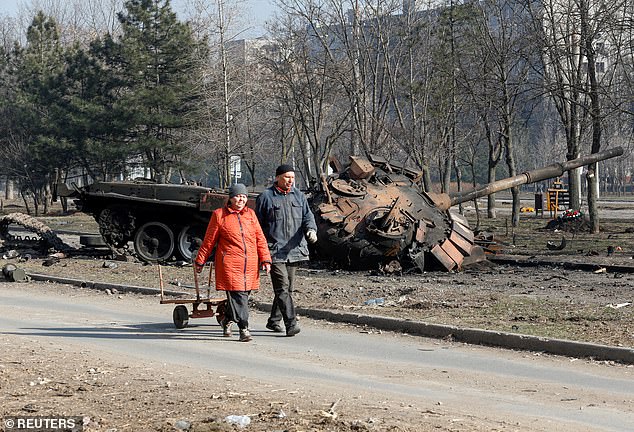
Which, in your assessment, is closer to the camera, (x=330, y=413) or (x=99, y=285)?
(x=330, y=413)

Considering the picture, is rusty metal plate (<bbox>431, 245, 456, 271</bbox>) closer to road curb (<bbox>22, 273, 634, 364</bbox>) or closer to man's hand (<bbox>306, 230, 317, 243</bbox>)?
road curb (<bbox>22, 273, 634, 364</bbox>)

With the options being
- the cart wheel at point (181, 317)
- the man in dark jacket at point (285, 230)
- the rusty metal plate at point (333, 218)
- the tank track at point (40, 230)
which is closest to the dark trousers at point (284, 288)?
the man in dark jacket at point (285, 230)

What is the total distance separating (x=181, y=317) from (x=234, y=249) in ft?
5.33

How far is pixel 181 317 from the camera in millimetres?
13312

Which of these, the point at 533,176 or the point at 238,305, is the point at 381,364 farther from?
the point at 533,176

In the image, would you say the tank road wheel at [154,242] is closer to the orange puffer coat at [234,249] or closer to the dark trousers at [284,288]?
the dark trousers at [284,288]

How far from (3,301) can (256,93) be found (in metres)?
30.0

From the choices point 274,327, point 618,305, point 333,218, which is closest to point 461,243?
point 333,218

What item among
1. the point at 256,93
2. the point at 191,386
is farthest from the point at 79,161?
the point at 191,386

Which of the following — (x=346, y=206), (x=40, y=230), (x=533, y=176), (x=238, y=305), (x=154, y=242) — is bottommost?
(x=238, y=305)

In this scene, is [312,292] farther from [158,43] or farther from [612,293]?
[158,43]

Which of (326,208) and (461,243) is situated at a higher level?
(326,208)

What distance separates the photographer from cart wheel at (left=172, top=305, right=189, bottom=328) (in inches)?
523

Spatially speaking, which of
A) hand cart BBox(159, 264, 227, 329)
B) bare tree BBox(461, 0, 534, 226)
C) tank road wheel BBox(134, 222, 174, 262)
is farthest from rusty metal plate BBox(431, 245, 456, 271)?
bare tree BBox(461, 0, 534, 226)
